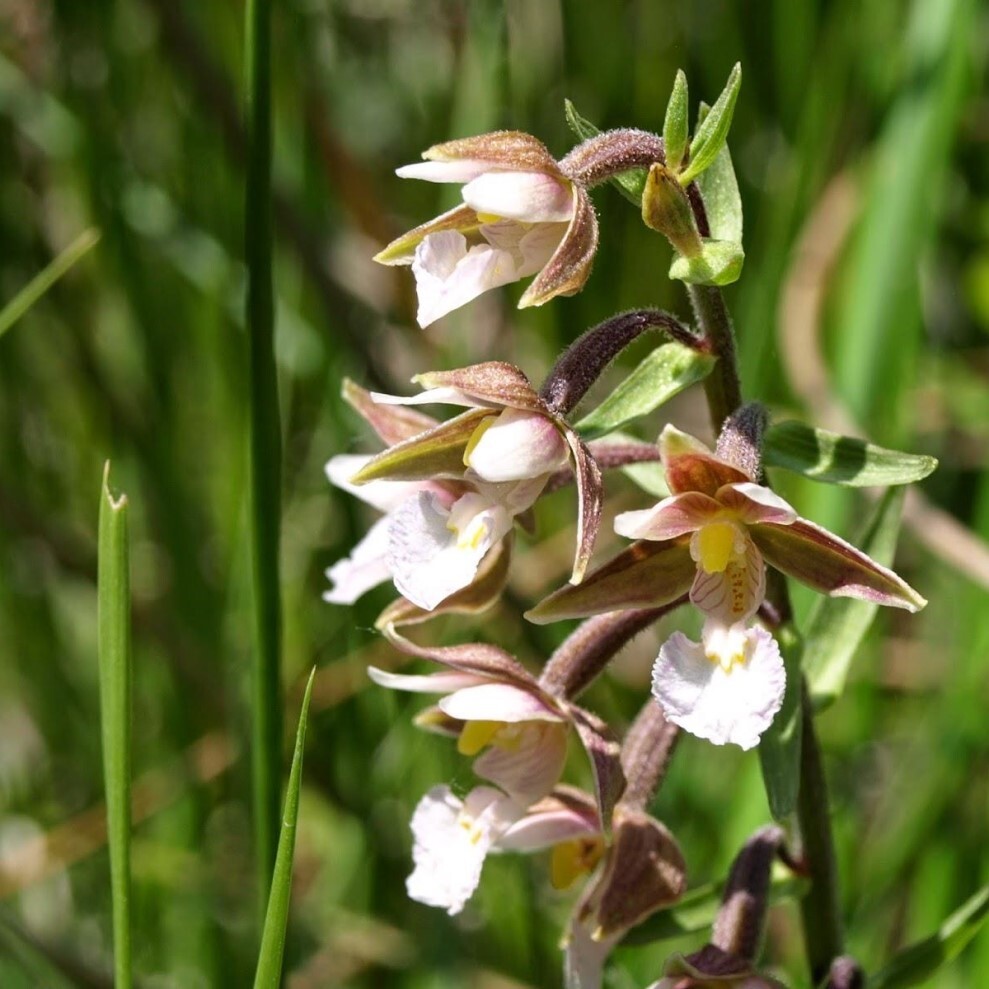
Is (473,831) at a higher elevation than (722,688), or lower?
lower

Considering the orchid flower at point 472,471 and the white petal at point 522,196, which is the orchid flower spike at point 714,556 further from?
the white petal at point 522,196

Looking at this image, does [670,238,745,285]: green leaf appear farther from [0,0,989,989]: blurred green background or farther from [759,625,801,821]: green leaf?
[0,0,989,989]: blurred green background

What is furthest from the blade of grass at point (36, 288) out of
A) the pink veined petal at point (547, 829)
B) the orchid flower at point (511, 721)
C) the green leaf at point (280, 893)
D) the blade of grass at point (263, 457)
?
the pink veined petal at point (547, 829)

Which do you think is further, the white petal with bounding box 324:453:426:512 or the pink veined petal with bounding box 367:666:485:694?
the white petal with bounding box 324:453:426:512

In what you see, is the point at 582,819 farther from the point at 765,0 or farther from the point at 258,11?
the point at 765,0

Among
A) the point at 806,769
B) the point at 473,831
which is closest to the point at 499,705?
the point at 473,831

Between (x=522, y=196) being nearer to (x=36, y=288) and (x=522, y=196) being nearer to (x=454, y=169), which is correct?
(x=454, y=169)

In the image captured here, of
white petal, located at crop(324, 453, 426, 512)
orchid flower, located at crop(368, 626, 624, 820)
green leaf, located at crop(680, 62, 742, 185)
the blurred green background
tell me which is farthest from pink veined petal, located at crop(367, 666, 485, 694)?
the blurred green background
